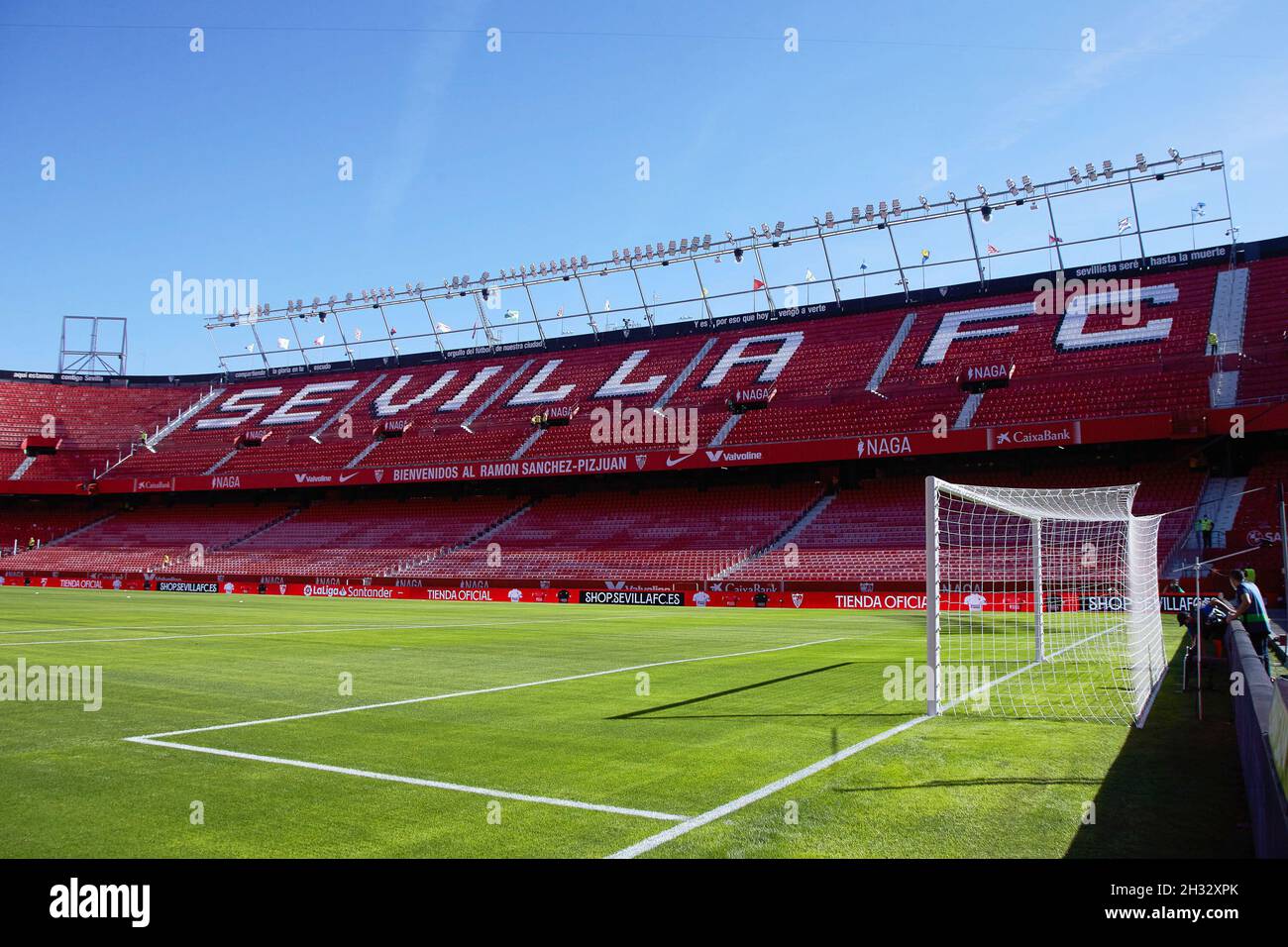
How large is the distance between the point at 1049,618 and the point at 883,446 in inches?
532

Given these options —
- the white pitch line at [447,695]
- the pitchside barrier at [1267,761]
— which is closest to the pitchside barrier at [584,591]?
the white pitch line at [447,695]

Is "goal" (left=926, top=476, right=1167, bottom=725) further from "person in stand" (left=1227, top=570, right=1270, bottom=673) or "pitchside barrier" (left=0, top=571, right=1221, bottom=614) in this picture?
"person in stand" (left=1227, top=570, right=1270, bottom=673)

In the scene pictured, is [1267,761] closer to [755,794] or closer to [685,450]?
[755,794]

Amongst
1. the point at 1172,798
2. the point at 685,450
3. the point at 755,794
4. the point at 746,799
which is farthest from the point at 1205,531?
the point at 746,799

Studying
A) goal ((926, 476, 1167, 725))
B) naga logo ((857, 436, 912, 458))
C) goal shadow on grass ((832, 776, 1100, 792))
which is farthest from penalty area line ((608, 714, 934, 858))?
naga logo ((857, 436, 912, 458))

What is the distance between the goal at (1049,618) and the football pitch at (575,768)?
0.56 meters

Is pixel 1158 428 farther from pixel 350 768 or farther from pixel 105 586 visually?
pixel 105 586

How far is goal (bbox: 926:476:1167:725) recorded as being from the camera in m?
9.40

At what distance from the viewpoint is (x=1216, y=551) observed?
2864 centimetres

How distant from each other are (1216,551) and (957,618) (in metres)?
11.4

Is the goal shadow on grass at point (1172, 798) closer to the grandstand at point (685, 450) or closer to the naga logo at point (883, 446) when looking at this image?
the grandstand at point (685, 450)

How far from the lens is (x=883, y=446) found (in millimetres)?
36031

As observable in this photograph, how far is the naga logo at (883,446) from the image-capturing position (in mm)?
35562
